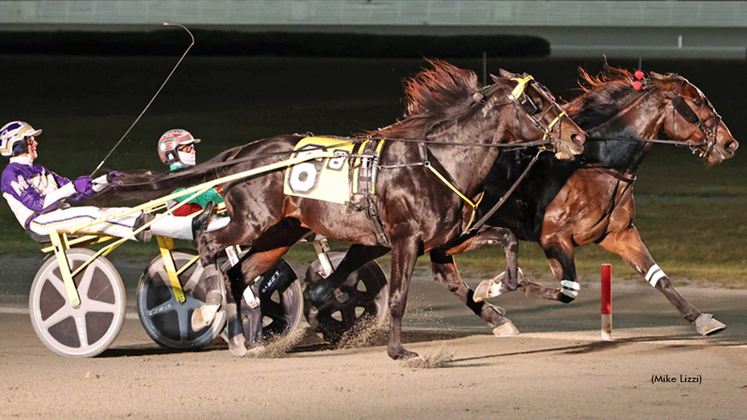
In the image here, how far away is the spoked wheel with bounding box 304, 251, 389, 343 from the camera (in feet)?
24.8

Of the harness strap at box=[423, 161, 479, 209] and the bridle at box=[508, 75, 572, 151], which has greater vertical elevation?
the bridle at box=[508, 75, 572, 151]

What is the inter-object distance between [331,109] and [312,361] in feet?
53.5

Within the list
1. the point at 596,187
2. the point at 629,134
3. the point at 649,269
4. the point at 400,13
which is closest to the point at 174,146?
the point at 596,187

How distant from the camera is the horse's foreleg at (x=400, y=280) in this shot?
6.53m

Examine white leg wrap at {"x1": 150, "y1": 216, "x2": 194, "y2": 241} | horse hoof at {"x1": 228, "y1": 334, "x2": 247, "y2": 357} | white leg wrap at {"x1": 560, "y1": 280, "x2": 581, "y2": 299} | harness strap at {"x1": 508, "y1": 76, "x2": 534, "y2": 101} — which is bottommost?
horse hoof at {"x1": 228, "y1": 334, "x2": 247, "y2": 357}

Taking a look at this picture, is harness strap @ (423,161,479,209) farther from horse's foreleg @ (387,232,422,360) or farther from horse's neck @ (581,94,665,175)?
horse's neck @ (581,94,665,175)

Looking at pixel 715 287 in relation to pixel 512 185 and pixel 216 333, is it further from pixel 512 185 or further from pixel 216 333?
pixel 216 333

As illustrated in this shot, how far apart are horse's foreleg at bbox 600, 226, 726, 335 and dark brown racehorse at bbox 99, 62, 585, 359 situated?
126 centimetres

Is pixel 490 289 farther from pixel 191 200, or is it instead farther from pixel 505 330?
pixel 191 200

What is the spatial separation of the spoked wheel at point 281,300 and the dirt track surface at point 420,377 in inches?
8.1

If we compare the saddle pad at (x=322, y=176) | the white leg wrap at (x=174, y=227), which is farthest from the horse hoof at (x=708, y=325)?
the white leg wrap at (x=174, y=227)

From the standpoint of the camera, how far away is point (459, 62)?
27.0 metres

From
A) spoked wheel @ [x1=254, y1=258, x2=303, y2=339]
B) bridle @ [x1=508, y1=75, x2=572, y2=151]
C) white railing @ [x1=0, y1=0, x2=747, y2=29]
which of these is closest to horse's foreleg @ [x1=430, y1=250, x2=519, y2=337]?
spoked wheel @ [x1=254, y1=258, x2=303, y2=339]

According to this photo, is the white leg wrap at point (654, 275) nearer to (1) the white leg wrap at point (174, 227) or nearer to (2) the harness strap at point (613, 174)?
(2) the harness strap at point (613, 174)
